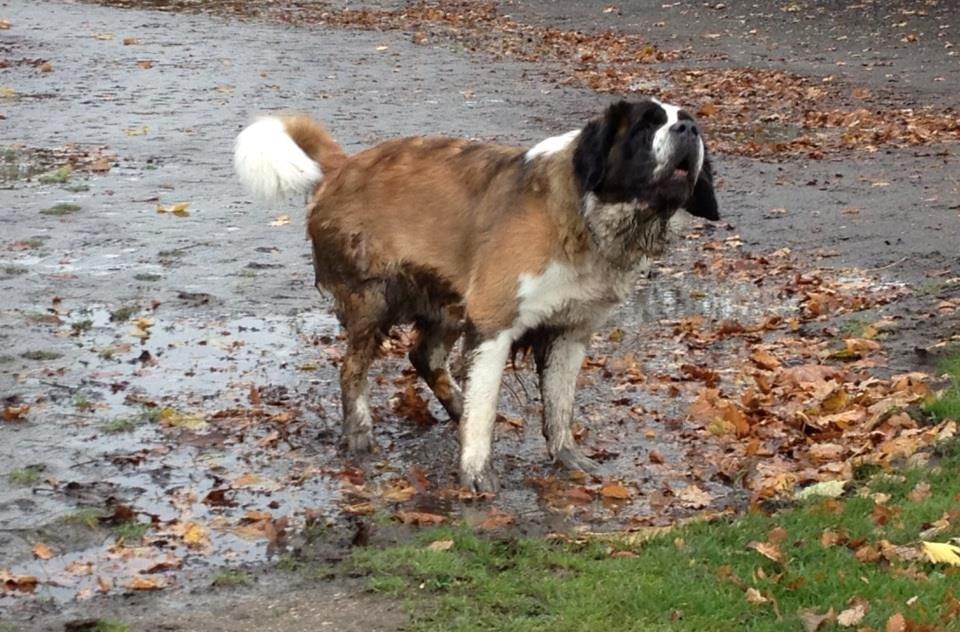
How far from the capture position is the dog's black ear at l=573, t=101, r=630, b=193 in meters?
7.29

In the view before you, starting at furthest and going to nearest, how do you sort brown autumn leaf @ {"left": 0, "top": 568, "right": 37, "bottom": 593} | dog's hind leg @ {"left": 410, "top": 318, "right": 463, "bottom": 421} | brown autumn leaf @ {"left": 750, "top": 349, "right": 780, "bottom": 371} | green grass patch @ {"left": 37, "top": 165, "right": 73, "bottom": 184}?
green grass patch @ {"left": 37, "top": 165, "right": 73, "bottom": 184}, brown autumn leaf @ {"left": 750, "top": 349, "right": 780, "bottom": 371}, dog's hind leg @ {"left": 410, "top": 318, "right": 463, "bottom": 421}, brown autumn leaf @ {"left": 0, "top": 568, "right": 37, "bottom": 593}

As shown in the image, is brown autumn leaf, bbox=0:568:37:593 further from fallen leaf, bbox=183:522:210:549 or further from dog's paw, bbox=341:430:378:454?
dog's paw, bbox=341:430:378:454

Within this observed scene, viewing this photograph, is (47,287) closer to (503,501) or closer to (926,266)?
(503,501)

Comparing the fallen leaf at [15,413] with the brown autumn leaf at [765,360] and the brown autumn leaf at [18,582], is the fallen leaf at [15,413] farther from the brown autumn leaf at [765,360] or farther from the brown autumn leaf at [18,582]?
the brown autumn leaf at [765,360]

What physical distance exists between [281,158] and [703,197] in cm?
227

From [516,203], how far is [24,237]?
20.4 ft

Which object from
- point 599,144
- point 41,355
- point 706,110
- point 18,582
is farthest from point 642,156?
point 706,110

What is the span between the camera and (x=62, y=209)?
13531mm

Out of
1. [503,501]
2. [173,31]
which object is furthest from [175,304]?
[173,31]

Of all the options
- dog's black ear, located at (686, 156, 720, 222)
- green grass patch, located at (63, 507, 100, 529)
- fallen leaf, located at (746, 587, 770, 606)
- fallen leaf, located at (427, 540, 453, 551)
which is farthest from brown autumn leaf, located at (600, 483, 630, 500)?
green grass patch, located at (63, 507, 100, 529)

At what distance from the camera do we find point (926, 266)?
1173 cm

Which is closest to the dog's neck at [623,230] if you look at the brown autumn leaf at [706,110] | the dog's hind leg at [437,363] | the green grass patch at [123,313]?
the dog's hind leg at [437,363]

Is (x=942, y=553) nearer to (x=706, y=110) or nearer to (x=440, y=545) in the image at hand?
(x=440, y=545)

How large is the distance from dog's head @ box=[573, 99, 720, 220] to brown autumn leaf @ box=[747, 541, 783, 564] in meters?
1.71
